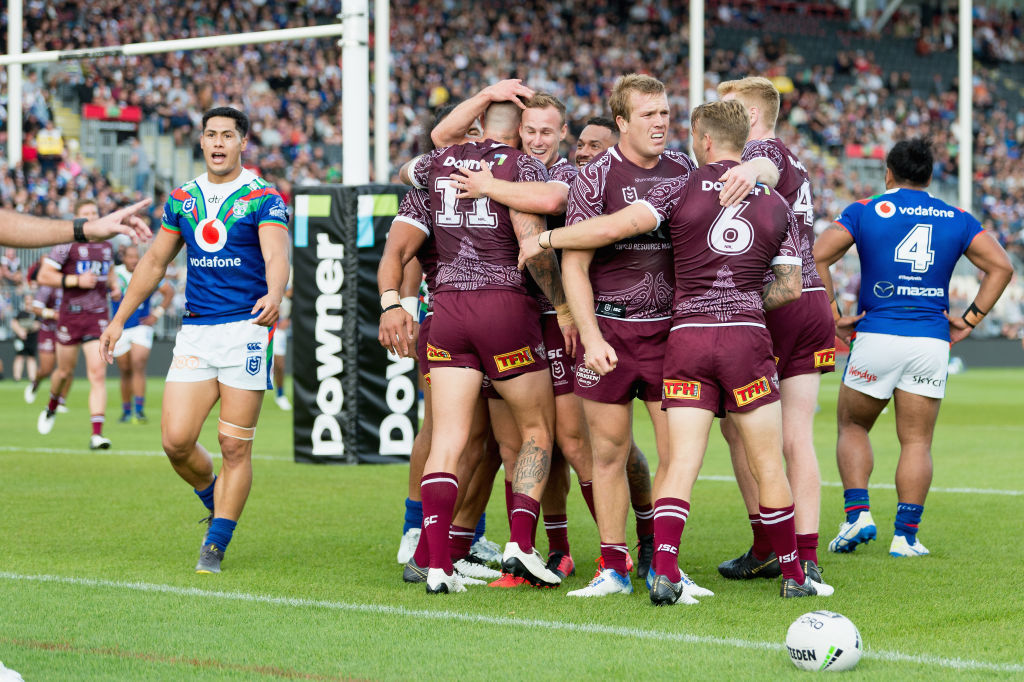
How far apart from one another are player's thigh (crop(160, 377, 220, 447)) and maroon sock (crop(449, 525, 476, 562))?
4.42 feet

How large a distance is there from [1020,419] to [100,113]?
731 inches

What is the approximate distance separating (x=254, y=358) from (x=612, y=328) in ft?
6.14

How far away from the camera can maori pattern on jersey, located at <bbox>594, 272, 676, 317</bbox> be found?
18.9 ft

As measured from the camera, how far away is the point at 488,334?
230 inches

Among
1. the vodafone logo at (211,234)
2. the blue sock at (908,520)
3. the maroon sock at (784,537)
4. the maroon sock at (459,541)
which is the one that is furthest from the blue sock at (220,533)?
the blue sock at (908,520)

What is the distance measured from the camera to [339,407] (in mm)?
10836

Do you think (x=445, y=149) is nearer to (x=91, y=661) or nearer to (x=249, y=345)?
(x=249, y=345)

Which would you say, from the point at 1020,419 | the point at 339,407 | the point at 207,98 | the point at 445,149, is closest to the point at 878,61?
the point at 207,98

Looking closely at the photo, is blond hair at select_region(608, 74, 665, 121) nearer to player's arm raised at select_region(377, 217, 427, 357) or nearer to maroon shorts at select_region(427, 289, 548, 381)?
maroon shorts at select_region(427, 289, 548, 381)

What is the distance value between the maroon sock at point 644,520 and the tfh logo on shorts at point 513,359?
1.10m

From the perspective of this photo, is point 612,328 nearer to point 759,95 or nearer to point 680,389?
point 680,389

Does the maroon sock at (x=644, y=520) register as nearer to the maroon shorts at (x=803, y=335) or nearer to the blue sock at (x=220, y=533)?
the maroon shorts at (x=803, y=335)

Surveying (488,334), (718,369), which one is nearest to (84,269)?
(488,334)

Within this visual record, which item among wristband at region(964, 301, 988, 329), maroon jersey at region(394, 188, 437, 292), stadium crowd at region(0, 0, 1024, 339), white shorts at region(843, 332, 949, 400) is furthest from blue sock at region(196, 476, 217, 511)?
stadium crowd at region(0, 0, 1024, 339)
